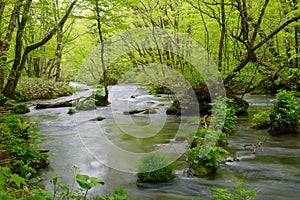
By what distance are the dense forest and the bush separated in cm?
3

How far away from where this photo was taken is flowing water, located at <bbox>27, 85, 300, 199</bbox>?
4.55 meters

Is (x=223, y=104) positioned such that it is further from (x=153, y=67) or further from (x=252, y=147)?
(x=153, y=67)

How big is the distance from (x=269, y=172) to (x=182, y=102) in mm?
6266

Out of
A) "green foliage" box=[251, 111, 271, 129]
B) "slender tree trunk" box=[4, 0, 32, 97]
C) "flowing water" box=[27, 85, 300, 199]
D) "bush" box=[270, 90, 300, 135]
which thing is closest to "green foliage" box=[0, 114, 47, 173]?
"flowing water" box=[27, 85, 300, 199]

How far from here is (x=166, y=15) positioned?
576 inches

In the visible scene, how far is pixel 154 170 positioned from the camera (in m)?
4.76

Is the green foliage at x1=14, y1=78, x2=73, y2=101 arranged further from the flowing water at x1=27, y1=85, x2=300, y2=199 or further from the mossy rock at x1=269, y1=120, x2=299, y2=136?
the mossy rock at x1=269, y1=120, x2=299, y2=136

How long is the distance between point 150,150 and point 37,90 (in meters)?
13.6

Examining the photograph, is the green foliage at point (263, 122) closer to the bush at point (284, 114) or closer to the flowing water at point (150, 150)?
the flowing water at point (150, 150)

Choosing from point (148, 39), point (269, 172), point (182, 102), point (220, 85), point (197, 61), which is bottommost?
point (269, 172)

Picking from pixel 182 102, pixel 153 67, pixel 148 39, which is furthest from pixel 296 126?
pixel 148 39

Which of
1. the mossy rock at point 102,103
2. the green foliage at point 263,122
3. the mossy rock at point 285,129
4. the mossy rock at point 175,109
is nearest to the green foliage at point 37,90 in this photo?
the mossy rock at point 102,103

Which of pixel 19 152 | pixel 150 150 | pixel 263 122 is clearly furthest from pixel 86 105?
pixel 19 152

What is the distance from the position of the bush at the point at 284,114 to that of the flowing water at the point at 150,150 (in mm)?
307
